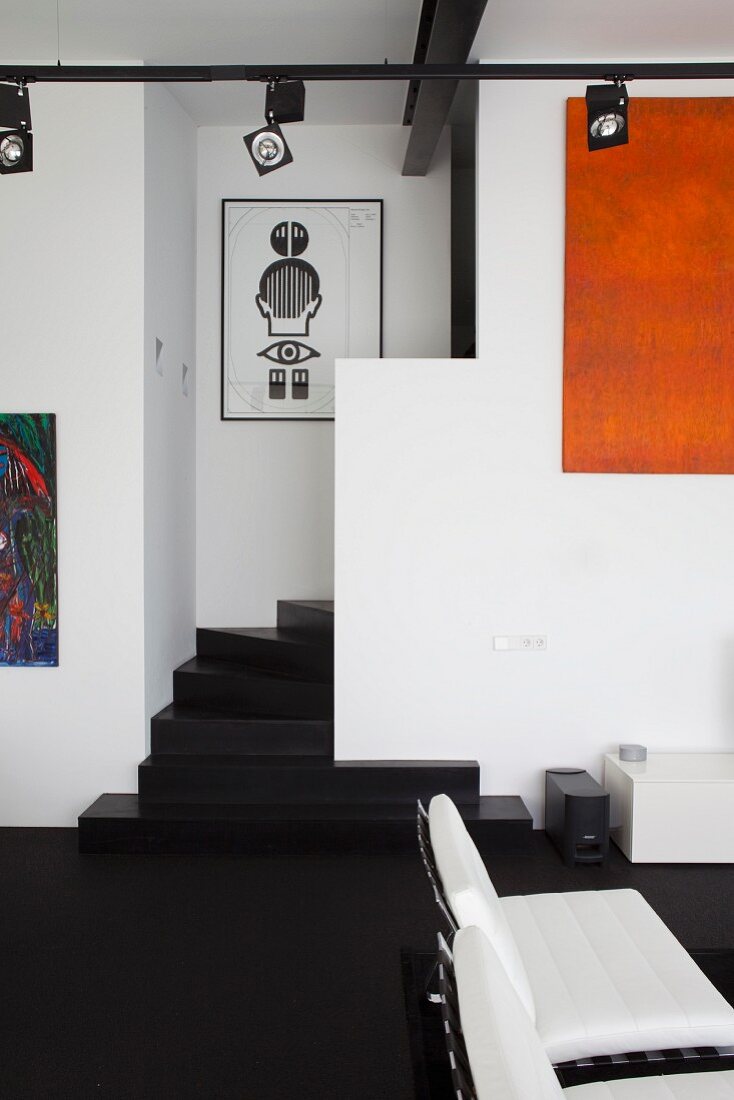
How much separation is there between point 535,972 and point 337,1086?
73 centimetres

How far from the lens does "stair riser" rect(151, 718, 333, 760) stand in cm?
487

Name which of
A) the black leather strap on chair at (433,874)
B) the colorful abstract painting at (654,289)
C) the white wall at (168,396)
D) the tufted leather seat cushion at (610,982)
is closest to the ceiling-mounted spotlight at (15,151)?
the white wall at (168,396)

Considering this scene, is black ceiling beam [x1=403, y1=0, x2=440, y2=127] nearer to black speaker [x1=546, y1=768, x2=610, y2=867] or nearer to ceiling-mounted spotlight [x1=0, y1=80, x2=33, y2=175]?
ceiling-mounted spotlight [x1=0, y1=80, x2=33, y2=175]

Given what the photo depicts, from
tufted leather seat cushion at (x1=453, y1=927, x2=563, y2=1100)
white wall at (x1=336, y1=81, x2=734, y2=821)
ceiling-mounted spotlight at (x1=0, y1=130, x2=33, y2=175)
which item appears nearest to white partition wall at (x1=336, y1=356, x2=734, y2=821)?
white wall at (x1=336, y1=81, x2=734, y2=821)

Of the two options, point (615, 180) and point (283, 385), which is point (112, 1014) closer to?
point (283, 385)

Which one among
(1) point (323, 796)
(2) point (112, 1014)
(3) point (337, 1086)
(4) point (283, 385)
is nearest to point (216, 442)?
(4) point (283, 385)

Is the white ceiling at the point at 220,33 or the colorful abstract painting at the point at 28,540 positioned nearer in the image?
the white ceiling at the point at 220,33

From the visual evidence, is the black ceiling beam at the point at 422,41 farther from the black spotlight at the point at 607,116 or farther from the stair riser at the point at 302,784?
the stair riser at the point at 302,784

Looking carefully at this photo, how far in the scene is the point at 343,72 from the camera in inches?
140

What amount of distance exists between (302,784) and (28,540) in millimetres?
1908

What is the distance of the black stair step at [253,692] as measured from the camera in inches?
198

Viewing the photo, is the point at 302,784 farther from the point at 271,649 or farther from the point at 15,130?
the point at 15,130

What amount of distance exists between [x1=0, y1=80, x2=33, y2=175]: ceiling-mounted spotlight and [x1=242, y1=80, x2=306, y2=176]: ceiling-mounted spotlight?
89cm

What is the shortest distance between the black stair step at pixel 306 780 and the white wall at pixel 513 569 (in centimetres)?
16
